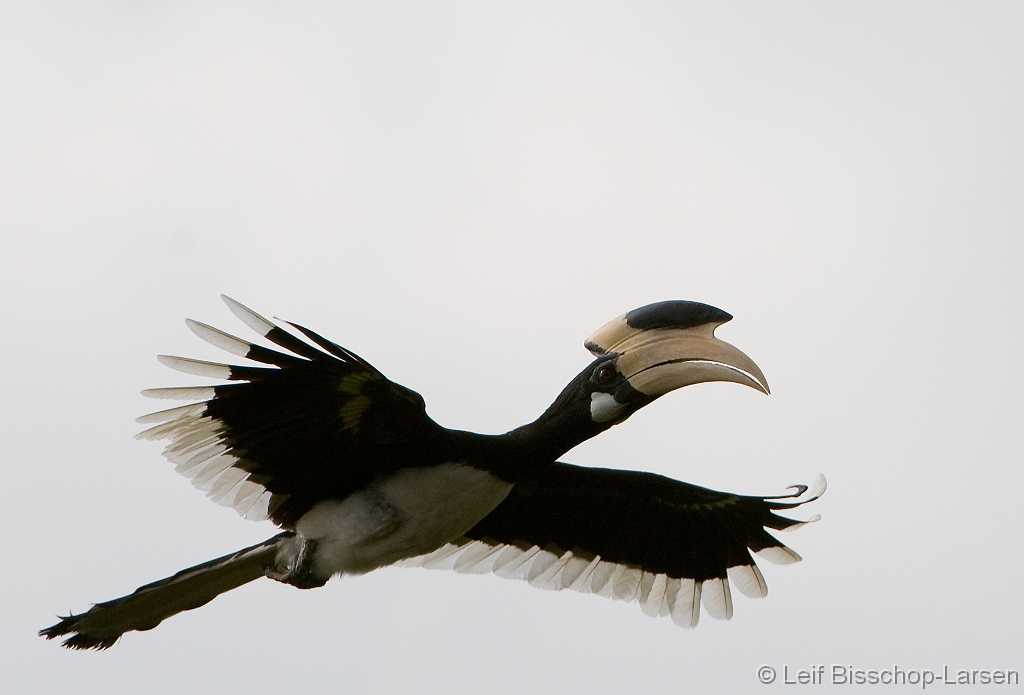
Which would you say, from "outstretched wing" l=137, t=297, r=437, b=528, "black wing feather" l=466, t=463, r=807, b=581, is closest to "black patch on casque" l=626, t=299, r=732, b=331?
"black wing feather" l=466, t=463, r=807, b=581

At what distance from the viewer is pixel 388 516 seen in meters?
6.55

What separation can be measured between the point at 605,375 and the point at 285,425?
5.64 ft

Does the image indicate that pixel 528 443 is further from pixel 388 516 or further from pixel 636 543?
pixel 636 543

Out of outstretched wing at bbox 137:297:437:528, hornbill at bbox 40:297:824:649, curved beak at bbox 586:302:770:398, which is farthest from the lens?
curved beak at bbox 586:302:770:398

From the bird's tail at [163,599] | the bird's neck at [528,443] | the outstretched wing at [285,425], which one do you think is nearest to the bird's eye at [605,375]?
the bird's neck at [528,443]

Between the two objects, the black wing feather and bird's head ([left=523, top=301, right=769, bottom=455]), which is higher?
bird's head ([left=523, top=301, right=769, bottom=455])

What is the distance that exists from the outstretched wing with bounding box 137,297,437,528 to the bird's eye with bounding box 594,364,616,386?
0.95m

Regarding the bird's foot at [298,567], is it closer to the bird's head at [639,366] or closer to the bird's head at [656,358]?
the bird's head at [639,366]

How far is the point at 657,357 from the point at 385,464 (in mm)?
1562

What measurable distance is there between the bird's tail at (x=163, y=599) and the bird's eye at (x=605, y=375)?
1878 mm

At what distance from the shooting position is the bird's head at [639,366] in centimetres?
643

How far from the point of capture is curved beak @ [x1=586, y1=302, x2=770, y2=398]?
250 inches

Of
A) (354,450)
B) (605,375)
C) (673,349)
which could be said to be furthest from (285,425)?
(673,349)

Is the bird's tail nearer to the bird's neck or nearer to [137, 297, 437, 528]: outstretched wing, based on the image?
[137, 297, 437, 528]: outstretched wing
